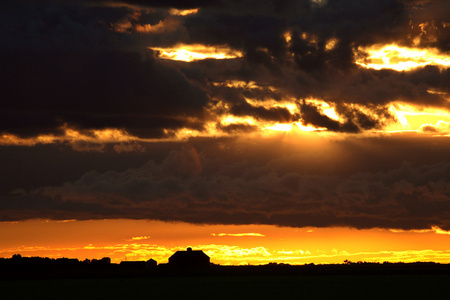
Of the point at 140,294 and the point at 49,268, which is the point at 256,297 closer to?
the point at 140,294

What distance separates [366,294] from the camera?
92500mm

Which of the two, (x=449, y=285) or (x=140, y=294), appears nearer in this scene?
(x=140, y=294)

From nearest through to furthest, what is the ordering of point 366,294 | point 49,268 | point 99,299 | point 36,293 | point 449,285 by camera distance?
point 99,299
point 366,294
point 36,293
point 449,285
point 49,268

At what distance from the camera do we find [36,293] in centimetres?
9844

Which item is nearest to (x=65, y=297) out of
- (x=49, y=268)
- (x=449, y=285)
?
(x=449, y=285)

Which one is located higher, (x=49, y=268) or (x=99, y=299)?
(x=49, y=268)

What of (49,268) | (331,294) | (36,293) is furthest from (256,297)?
(49,268)

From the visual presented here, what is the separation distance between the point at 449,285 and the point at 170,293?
3660 cm

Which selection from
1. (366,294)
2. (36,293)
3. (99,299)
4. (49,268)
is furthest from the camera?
(49,268)

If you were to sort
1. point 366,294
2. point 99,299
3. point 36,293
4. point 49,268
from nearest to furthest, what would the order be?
1. point 99,299
2. point 366,294
3. point 36,293
4. point 49,268

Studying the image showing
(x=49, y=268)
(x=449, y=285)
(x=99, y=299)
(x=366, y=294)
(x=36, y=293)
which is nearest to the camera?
(x=99, y=299)

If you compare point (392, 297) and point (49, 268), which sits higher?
point (49, 268)

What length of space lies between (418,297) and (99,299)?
102 feet

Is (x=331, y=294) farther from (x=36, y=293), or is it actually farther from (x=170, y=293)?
(x=36, y=293)
